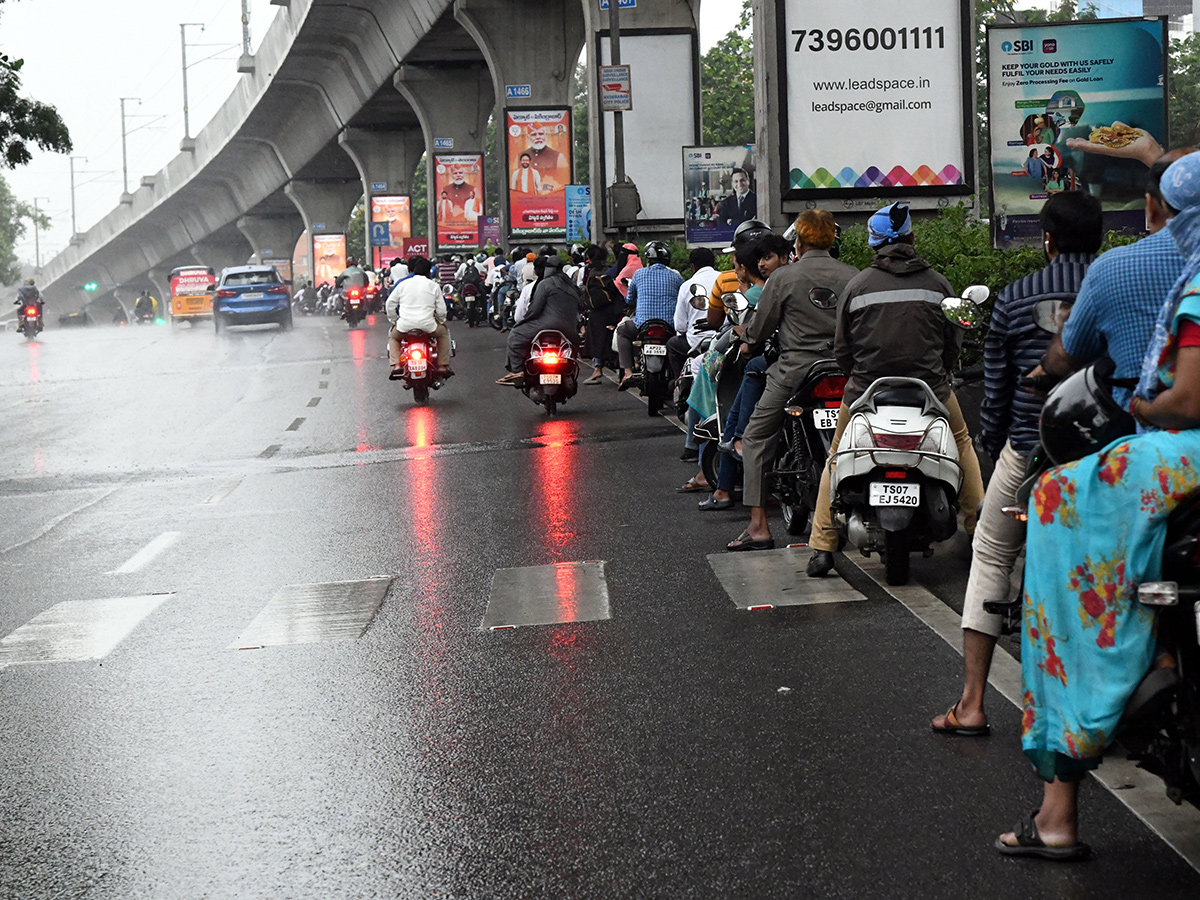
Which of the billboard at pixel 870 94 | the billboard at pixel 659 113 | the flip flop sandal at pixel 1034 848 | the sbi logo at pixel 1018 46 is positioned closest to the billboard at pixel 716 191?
the billboard at pixel 659 113

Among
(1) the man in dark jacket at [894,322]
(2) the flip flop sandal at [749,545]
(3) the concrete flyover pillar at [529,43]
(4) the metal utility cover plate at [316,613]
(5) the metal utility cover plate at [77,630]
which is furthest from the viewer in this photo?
(3) the concrete flyover pillar at [529,43]

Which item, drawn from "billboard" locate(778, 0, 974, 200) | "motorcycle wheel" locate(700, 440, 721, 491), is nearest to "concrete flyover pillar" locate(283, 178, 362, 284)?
"billboard" locate(778, 0, 974, 200)

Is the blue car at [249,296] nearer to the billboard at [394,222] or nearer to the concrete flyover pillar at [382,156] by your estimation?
the concrete flyover pillar at [382,156]

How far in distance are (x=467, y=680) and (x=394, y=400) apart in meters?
15.2

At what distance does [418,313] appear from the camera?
20.5 meters

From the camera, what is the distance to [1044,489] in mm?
4043

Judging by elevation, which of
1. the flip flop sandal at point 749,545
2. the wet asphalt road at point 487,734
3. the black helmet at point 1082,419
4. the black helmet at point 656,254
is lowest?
the wet asphalt road at point 487,734

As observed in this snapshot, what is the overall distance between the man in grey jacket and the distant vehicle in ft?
173

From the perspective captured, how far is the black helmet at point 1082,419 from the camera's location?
412 cm

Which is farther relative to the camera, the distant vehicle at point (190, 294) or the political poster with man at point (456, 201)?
the distant vehicle at point (190, 294)

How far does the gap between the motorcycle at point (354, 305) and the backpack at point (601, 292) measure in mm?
Result: 25064

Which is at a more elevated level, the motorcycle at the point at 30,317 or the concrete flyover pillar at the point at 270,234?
the concrete flyover pillar at the point at 270,234

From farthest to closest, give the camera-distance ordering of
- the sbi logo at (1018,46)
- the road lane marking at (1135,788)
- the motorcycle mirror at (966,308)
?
the sbi logo at (1018,46), the motorcycle mirror at (966,308), the road lane marking at (1135,788)

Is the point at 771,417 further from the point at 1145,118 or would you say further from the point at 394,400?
the point at 394,400
